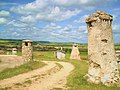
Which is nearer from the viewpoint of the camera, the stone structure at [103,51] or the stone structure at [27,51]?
the stone structure at [103,51]

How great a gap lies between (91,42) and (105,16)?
1.80m

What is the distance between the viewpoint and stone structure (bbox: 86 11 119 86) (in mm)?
13078

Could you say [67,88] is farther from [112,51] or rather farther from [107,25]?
[107,25]

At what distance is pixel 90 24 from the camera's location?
1395 centimetres

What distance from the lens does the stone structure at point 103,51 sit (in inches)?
515

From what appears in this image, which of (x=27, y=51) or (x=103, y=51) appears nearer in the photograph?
(x=103, y=51)

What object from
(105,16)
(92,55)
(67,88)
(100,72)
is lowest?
(67,88)

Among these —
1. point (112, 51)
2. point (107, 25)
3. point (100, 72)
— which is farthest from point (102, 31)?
point (100, 72)

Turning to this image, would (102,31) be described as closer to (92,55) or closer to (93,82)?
(92,55)

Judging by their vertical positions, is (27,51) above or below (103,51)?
below

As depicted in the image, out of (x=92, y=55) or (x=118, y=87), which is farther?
(x=92, y=55)

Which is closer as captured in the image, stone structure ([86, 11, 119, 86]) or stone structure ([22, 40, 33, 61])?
stone structure ([86, 11, 119, 86])

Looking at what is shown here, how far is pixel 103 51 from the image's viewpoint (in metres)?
13.2

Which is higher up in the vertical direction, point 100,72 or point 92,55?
point 92,55
